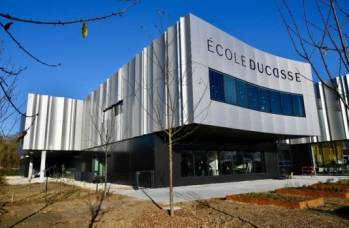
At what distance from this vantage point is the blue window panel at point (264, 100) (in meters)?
22.2

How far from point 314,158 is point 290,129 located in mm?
12798

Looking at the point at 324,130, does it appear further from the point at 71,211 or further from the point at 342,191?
the point at 71,211

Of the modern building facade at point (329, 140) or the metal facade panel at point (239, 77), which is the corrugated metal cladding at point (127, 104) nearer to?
the metal facade panel at point (239, 77)

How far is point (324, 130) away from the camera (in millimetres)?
31547

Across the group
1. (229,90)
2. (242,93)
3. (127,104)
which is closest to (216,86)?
(229,90)

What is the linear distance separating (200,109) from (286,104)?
36.3 ft

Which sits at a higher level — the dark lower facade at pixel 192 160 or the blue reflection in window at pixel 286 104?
the blue reflection in window at pixel 286 104

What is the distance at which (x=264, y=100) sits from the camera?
2258 centimetres

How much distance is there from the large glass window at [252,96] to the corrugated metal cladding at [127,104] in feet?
8.55

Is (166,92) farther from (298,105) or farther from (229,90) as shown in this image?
(298,105)

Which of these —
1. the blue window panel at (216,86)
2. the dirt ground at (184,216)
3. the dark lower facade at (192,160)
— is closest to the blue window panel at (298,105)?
the dark lower facade at (192,160)

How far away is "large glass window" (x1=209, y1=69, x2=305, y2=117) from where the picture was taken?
18906 mm

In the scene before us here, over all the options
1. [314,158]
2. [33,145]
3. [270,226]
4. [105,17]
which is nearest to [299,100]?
[314,158]

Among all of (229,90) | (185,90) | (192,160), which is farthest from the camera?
(192,160)
